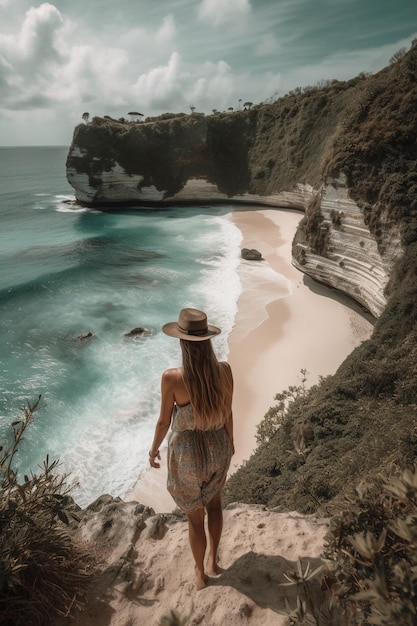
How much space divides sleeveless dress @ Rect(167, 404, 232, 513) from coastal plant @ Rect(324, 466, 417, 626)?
116 cm

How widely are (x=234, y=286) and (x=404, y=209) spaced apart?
392 inches

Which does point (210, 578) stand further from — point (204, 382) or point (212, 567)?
point (204, 382)

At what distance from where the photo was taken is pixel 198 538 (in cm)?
350

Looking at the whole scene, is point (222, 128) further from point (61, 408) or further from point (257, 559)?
point (257, 559)

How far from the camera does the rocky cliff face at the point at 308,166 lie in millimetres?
15688

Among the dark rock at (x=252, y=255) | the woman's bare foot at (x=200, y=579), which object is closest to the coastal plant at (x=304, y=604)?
the woman's bare foot at (x=200, y=579)

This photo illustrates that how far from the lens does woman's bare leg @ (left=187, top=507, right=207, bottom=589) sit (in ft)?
11.4

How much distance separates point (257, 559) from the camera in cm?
388

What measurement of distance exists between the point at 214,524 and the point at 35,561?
169cm

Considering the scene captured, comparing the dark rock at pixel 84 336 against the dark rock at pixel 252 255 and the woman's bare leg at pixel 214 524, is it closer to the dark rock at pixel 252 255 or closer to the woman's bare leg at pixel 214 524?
the dark rock at pixel 252 255

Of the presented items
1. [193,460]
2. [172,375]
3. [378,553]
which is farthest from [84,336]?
[378,553]

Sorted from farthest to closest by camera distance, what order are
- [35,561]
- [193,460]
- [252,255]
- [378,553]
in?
[252,255]
[193,460]
[35,561]
[378,553]

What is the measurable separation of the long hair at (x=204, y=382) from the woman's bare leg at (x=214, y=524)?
0.96 metres

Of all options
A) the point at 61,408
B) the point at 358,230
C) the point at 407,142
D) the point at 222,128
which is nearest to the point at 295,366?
the point at 358,230
